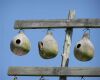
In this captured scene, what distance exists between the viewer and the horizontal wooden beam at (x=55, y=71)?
2900 mm

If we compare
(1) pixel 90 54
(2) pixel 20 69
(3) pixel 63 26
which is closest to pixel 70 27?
(3) pixel 63 26

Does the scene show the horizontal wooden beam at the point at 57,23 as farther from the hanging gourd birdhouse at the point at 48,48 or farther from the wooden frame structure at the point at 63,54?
the hanging gourd birdhouse at the point at 48,48

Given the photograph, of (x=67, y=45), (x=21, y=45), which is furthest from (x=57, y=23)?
(x=21, y=45)

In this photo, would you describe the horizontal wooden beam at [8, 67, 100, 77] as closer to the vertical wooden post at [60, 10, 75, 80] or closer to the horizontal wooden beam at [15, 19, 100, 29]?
the vertical wooden post at [60, 10, 75, 80]

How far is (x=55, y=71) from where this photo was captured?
296 cm

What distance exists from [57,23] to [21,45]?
315mm

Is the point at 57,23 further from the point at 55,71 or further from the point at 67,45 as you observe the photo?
the point at 55,71

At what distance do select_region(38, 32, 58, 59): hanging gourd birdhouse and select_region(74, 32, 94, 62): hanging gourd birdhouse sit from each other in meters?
0.16

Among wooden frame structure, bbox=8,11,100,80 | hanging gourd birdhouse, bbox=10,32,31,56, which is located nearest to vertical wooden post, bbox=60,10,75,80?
wooden frame structure, bbox=8,11,100,80

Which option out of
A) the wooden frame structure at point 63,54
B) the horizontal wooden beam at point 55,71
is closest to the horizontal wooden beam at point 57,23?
the wooden frame structure at point 63,54

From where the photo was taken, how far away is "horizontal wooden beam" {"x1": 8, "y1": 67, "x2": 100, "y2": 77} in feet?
9.52

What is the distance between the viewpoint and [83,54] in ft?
9.87

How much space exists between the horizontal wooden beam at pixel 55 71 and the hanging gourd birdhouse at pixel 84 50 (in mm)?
119

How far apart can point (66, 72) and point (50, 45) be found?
25cm
